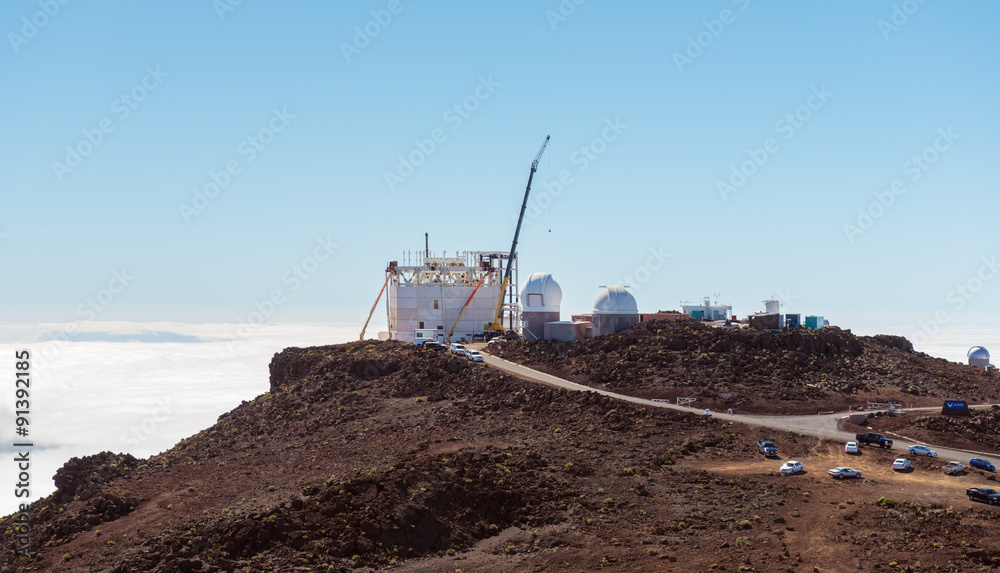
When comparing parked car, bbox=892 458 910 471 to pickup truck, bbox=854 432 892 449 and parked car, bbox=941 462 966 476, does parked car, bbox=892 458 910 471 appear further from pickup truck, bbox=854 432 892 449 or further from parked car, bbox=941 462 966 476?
pickup truck, bbox=854 432 892 449

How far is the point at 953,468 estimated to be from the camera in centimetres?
4325

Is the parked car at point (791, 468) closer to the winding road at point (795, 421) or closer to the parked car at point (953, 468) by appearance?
the winding road at point (795, 421)

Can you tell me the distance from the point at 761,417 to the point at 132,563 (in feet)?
122

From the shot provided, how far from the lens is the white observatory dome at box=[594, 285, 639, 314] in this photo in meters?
74.9

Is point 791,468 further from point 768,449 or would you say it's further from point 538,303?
point 538,303

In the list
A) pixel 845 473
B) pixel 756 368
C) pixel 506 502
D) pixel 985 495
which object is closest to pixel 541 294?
pixel 756 368

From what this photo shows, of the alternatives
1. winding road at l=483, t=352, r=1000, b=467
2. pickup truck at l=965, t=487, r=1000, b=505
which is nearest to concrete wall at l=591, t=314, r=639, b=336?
Answer: winding road at l=483, t=352, r=1000, b=467

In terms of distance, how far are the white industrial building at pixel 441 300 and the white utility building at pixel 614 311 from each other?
12.7 m

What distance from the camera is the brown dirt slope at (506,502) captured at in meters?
35.4

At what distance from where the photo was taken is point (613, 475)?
43.7 m

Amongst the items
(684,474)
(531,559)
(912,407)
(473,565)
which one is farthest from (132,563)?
(912,407)

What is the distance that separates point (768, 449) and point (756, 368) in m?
15.6

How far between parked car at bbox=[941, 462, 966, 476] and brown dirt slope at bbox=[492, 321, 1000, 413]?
11753mm

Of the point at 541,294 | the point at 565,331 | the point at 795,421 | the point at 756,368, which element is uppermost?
the point at 541,294
